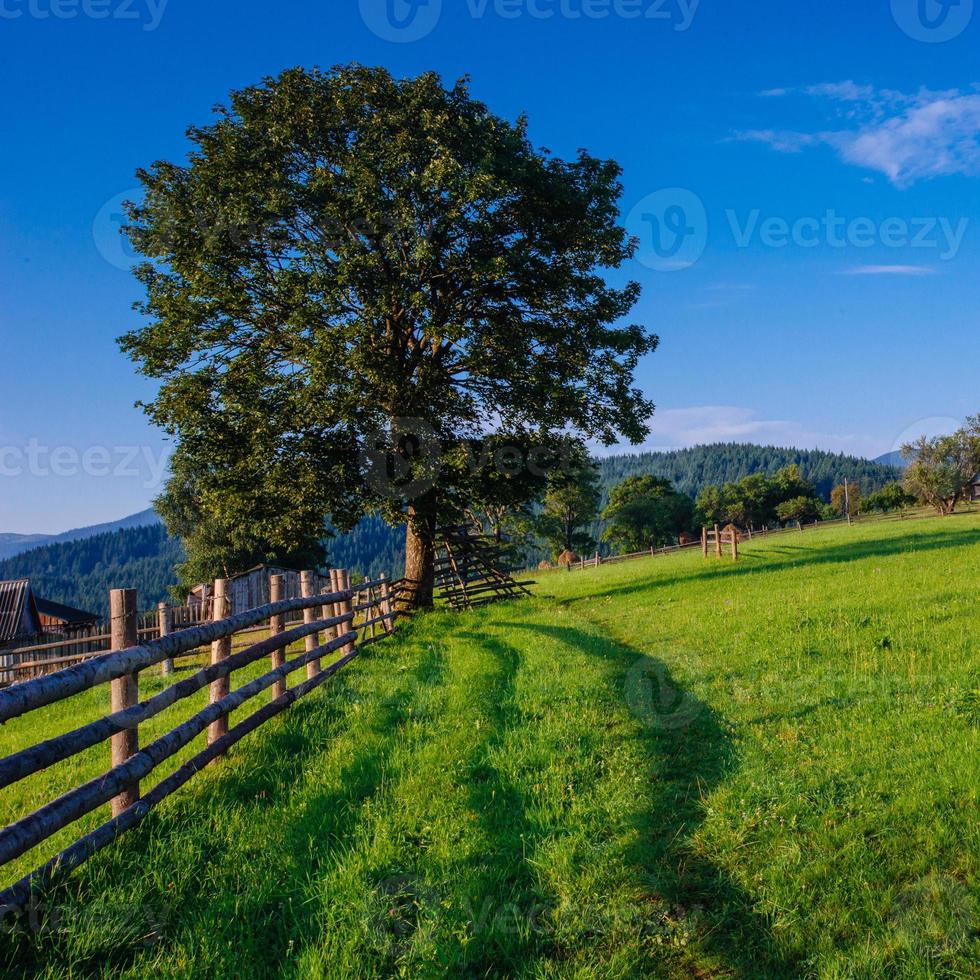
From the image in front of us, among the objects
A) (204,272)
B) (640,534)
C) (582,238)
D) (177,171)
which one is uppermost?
(177,171)

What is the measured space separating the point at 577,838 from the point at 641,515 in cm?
8350

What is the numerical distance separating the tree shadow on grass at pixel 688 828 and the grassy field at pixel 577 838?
2 cm

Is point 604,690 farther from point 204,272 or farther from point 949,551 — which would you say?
point 949,551

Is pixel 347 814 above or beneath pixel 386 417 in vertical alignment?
beneath

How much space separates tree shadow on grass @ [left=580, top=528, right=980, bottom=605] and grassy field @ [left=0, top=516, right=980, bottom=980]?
13.5 meters

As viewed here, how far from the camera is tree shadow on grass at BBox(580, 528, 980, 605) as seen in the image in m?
22.7

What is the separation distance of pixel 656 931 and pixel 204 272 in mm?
19540

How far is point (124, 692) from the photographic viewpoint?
554 centimetres

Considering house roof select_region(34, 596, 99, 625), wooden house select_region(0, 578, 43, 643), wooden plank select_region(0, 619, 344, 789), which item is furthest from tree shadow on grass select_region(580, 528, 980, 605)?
house roof select_region(34, 596, 99, 625)

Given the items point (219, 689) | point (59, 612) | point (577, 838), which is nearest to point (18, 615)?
point (59, 612)

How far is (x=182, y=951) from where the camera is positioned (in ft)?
11.6

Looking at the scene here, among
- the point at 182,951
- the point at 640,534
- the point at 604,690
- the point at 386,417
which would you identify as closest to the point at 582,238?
the point at 386,417

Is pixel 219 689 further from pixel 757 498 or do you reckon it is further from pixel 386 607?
pixel 757 498

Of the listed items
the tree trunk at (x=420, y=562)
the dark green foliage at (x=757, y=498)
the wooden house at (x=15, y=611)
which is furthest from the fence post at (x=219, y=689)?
the dark green foliage at (x=757, y=498)
